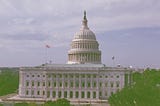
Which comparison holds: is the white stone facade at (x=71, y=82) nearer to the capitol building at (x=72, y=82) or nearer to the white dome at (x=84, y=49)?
the capitol building at (x=72, y=82)

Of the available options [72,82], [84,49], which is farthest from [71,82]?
[84,49]

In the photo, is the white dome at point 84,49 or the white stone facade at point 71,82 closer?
the white stone facade at point 71,82

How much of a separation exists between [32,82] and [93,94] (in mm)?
16989

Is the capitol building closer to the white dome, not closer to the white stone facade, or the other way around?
the white stone facade

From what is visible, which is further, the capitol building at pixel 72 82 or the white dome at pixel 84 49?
the white dome at pixel 84 49

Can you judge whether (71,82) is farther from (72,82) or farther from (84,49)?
(84,49)

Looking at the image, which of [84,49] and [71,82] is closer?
[71,82]

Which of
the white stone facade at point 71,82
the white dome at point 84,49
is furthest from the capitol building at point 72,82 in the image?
the white dome at point 84,49

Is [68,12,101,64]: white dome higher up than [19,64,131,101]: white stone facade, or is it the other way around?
[68,12,101,64]: white dome

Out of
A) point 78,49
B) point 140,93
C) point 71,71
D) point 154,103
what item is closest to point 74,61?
point 78,49

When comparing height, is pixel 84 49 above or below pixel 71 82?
above

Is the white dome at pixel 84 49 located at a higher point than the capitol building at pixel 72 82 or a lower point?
higher

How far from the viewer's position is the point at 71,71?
11781 centimetres

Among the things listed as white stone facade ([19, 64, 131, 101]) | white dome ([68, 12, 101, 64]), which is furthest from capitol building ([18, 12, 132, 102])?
white dome ([68, 12, 101, 64])
